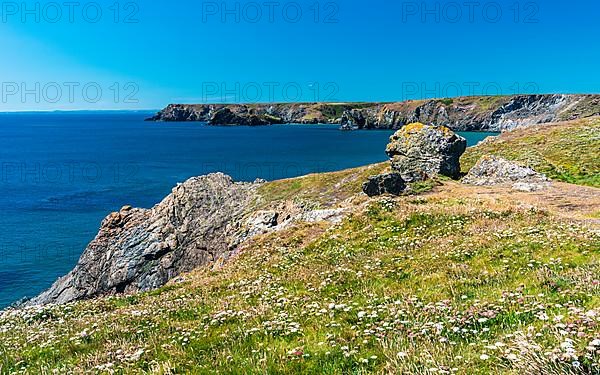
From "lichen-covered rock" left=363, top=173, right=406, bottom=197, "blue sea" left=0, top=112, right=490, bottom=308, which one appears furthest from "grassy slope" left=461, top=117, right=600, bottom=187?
"blue sea" left=0, top=112, right=490, bottom=308

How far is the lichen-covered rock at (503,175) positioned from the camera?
3788 cm

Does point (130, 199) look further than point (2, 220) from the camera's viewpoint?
Yes

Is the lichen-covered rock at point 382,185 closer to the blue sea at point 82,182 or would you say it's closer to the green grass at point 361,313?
the green grass at point 361,313

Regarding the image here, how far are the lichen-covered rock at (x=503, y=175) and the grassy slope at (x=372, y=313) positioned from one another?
553 inches

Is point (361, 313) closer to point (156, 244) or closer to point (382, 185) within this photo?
point (382, 185)

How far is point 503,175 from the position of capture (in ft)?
134

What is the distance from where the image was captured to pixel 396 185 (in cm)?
3675

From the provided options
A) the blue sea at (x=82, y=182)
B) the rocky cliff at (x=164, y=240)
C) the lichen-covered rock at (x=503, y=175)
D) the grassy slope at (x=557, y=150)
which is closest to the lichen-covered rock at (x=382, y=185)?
the rocky cliff at (x=164, y=240)

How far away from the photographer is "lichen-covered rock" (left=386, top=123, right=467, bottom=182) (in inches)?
1747

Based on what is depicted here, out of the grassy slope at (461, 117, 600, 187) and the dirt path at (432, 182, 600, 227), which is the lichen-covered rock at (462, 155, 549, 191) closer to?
the dirt path at (432, 182, 600, 227)

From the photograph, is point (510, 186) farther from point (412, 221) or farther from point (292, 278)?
point (292, 278)

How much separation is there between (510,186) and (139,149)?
176784mm

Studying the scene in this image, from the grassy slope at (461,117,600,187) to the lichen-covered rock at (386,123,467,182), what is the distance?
6.21 metres

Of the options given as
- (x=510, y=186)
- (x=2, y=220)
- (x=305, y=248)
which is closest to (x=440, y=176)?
(x=510, y=186)
